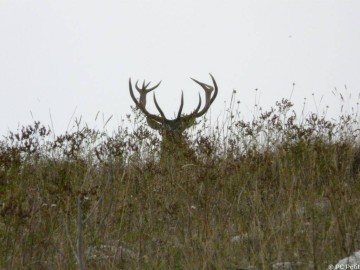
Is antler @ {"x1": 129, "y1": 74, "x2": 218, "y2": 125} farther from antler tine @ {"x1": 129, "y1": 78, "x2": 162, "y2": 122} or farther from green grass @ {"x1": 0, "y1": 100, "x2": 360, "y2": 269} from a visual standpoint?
green grass @ {"x1": 0, "y1": 100, "x2": 360, "y2": 269}

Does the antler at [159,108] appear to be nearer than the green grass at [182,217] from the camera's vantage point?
No

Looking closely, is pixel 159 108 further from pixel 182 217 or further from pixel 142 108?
pixel 182 217

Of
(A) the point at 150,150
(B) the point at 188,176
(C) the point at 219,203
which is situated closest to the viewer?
(C) the point at 219,203

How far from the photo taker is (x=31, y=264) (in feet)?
10.3

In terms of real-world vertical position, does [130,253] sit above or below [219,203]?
below

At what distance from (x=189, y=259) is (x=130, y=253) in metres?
0.48

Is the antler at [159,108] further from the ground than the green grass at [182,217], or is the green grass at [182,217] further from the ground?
the antler at [159,108]

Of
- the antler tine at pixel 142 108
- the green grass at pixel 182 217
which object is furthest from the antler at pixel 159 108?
the green grass at pixel 182 217

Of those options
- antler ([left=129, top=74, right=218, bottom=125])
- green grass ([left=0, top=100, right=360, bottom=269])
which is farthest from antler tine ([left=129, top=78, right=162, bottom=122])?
green grass ([left=0, top=100, right=360, bottom=269])

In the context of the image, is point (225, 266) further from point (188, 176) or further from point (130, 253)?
point (188, 176)

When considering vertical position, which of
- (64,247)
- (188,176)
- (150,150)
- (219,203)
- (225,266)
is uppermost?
(150,150)

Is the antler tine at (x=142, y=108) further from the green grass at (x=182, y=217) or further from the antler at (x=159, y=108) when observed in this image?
the green grass at (x=182, y=217)

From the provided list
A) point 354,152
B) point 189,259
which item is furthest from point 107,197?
point 354,152

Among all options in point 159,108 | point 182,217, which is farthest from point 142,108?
point 182,217
